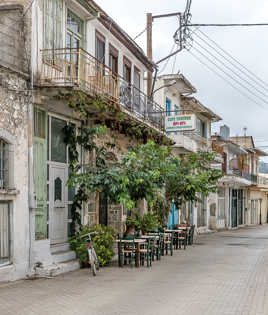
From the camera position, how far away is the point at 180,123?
1956 centimetres

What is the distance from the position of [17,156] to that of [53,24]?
3.88m

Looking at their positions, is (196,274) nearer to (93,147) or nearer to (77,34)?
(93,147)

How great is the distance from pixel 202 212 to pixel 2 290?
2425 cm

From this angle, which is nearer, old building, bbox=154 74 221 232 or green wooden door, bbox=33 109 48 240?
green wooden door, bbox=33 109 48 240

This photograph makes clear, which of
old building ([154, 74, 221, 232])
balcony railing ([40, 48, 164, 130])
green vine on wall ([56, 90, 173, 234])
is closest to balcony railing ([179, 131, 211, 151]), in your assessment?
old building ([154, 74, 221, 232])

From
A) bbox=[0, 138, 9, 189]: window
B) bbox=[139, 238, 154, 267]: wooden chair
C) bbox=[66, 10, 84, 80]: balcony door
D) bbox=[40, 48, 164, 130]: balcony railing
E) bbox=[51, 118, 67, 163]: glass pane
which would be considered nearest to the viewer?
bbox=[0, 138, 9, 189]: window

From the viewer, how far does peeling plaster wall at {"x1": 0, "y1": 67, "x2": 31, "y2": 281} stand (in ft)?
35.9

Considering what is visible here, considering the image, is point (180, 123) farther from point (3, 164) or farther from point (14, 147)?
point (3, 164)

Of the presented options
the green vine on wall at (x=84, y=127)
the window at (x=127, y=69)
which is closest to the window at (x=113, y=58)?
the window at (x=127, y=69)

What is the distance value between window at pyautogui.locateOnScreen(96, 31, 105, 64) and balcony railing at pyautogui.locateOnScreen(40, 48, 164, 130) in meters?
0.77

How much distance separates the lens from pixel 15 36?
39.3 feet

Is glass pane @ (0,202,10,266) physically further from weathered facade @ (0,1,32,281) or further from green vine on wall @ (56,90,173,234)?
green vine on wall @ (56,90,173,234)

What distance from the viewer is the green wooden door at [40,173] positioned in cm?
1216

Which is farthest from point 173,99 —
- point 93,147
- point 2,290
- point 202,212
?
point 2,290
